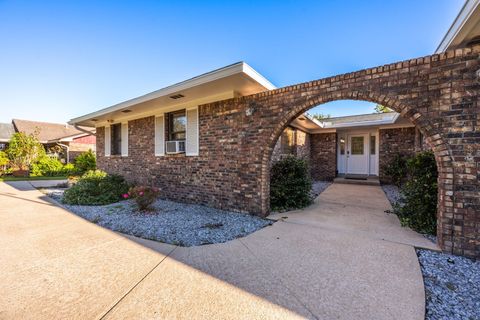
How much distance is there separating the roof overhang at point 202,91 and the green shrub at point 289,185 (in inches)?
85.6

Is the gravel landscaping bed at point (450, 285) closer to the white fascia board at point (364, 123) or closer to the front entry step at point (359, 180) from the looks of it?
the front entry step at point (359, 180)

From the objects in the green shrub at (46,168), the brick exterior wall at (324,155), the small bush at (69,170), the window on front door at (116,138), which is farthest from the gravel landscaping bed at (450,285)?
the green shrub at (46,168)

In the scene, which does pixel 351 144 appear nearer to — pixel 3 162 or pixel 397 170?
pixel 397 170

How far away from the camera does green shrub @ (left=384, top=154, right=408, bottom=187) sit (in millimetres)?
9078

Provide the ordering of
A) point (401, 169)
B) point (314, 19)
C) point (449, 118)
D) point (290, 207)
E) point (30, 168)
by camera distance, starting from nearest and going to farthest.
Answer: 1. point (449, 118)
2. point (290, 207)
3. point (314, 19)
4. point (401, 169)
5. point (30, 168)

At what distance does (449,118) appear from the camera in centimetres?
296

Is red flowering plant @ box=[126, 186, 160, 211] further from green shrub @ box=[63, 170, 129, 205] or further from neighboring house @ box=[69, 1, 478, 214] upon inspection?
green shrub @ box=[63, 170, 129, 205]

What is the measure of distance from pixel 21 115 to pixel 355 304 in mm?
30922

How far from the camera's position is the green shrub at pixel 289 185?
217 inches

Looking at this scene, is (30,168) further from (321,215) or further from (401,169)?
(401,169)

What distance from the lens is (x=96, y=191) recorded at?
6.44 m

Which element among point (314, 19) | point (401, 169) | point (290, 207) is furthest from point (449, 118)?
point (401, 169)

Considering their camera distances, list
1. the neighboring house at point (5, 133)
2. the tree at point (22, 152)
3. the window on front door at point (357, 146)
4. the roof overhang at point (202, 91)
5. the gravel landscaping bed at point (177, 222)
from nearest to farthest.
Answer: the gravel landscaping bed at point (177, 222)
the roof overhang at point (202, 91)
the window on front door at point (357, 146)
the tree at point (22, 152)
the neighboring house at point (5, 133)

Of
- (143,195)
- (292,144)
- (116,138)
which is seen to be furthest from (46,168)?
(292,144)
